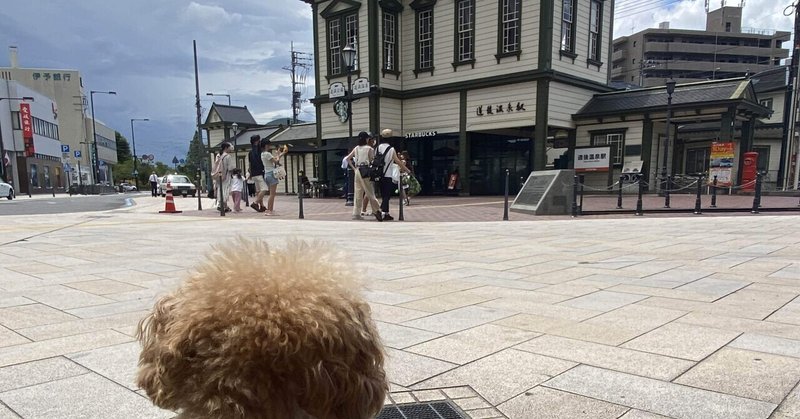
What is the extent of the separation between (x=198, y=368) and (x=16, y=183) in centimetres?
5962

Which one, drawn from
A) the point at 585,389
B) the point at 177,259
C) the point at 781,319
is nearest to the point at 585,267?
the point at 781,319

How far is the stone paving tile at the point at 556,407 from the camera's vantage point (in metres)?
1.94

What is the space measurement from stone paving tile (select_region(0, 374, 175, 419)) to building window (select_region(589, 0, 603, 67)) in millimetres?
21997

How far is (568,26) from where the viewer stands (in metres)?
19.3

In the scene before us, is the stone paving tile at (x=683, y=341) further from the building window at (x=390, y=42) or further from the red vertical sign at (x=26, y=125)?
the red vertical sign at (x=26, y=125)

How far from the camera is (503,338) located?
9.45 ft

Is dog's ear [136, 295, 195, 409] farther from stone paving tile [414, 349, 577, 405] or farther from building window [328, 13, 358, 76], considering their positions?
building window [328, 13, 358, 76]

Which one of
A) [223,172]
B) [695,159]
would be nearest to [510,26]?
[223,172]

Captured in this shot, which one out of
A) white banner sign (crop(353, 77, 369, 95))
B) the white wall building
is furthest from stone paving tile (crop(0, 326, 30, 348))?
the white wall building

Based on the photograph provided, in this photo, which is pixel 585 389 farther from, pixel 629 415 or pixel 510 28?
pixel 510 28

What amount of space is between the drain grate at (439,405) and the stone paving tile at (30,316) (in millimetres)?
2649

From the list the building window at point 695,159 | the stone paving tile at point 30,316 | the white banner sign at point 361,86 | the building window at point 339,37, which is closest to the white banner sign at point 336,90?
the building window at point 339,37

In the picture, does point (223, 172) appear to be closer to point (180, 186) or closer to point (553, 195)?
point (553, 195)

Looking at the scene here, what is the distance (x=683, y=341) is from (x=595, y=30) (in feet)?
69.3
